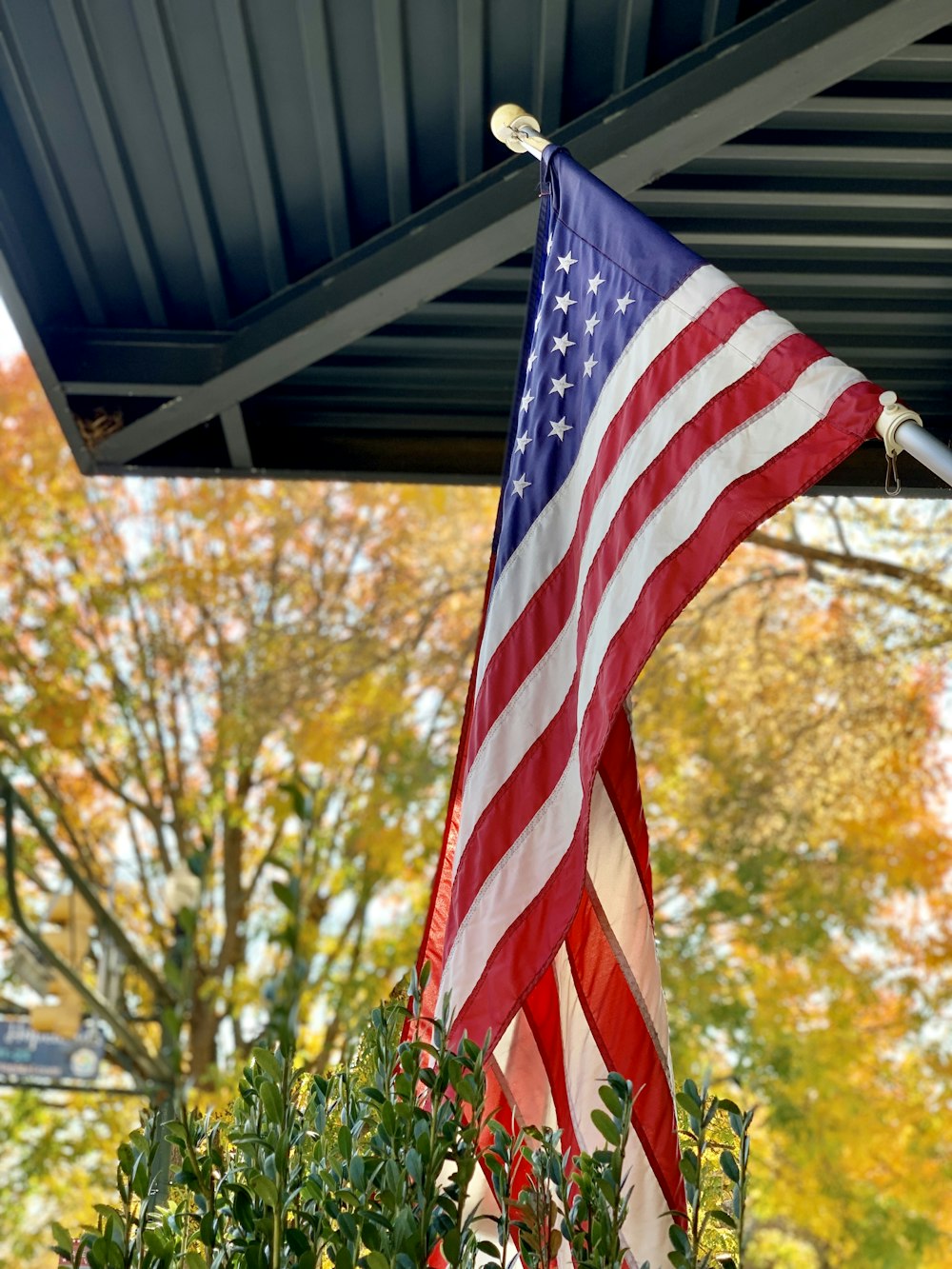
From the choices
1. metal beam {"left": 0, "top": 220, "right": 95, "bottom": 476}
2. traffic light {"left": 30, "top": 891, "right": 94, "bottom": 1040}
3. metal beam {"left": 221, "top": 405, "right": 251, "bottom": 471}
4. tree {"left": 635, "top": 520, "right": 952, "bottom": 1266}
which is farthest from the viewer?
tree {"left": 635, "top": 520, "right": 952, "bottom": 1266}

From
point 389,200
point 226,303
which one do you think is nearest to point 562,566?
point 389,200

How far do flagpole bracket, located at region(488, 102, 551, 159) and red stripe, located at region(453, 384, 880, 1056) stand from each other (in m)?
1.14

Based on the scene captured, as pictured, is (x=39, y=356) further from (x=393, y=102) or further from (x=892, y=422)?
(x=892, y=422)

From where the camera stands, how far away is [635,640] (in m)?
2.41

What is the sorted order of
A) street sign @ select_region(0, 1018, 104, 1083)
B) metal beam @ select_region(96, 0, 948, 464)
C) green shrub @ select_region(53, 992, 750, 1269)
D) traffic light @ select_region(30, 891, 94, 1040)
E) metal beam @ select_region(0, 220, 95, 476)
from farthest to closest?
1. street sign @ select_region(0, 1018, 104, 1083)
2. traffic light @ select_region(30, 891, 94, 1040)
3. metal beam @ select_region(0, 220, 95, 476)
4. metal beam @ select_region(96, 0, 948, 464)
5. green shrub @ select_region(53, 992, 750, 1269)

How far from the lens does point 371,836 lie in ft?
39.3

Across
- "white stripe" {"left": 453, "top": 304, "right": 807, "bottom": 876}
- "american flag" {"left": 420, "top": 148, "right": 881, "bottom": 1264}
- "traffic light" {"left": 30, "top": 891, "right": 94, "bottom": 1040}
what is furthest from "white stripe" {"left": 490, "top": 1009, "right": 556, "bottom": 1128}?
"traffic light" {"left": 30, "top": 891, "right": 94, "bottom": 1040}

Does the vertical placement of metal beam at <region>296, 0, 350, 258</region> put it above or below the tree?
below

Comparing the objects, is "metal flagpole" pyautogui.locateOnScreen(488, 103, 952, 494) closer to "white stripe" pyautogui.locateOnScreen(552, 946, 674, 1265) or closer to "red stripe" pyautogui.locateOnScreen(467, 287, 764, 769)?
"red stripe" pyautogui.locateOnScreen(467, 287, 764, 769)

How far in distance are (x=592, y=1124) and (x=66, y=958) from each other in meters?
7.53

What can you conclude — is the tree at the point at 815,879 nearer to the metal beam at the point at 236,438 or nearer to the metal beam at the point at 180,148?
the metal beam at the point at 236,438

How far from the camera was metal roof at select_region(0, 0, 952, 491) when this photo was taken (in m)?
3.01

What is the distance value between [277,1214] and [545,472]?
74.2 inches

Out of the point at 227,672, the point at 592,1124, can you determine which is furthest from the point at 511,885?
the point at 227,672
